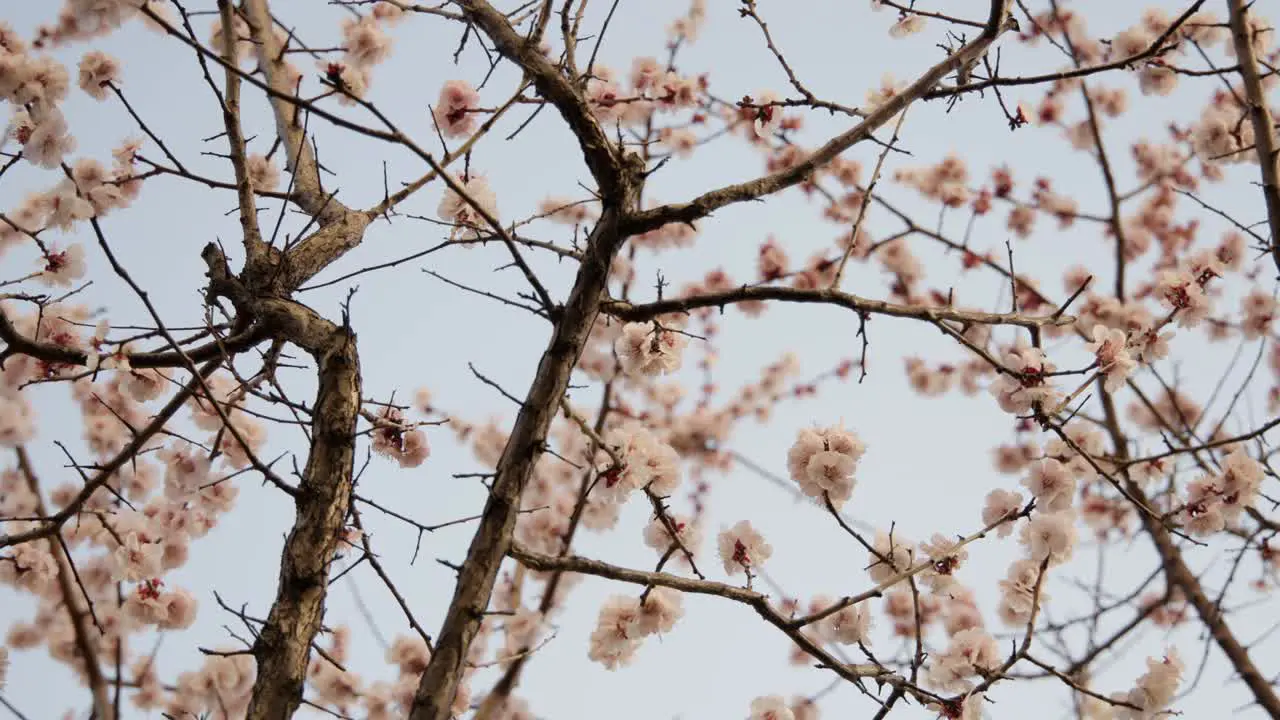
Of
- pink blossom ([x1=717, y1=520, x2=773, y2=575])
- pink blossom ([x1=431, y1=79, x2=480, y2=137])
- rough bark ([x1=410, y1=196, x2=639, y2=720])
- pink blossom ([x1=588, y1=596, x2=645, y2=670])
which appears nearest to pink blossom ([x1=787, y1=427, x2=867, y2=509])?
pink blossom ([x1=717, y1=520, x2=773, y2=575])

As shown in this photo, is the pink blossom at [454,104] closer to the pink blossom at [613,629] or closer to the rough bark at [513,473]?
the rough bark at [513,473]

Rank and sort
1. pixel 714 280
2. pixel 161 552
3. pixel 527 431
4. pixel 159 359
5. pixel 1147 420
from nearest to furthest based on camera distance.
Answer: pixel 527 431
pixel 159 359
pixel 161 552
pixel 1147 420
pixel 714 280

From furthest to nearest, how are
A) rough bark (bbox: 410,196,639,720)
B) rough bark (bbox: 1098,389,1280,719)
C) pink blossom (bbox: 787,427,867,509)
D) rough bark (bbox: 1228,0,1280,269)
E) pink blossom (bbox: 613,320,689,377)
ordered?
rough bark (bbox: 1098,389,1280,719) → rough bark (bbox: 1228,0,1280,269) → pink blossom (bbox: 613,320,689,377) → pink blossom (bbox: 787,427,867,509) → rough bark (bbox: 410,196,639,720)

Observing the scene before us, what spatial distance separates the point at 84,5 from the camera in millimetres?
2322

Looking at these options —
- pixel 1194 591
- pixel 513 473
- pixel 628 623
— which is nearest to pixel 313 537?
pixel 513 473

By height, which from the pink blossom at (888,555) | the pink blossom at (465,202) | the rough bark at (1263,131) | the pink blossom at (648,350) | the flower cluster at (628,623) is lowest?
the flower cluster at (628,623)

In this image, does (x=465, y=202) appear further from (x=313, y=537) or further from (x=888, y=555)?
(x=888, y=555)

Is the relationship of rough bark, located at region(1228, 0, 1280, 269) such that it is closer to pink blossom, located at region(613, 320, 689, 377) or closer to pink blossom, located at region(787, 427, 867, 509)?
pink blossom, located at region(787, 427, 867, 509)

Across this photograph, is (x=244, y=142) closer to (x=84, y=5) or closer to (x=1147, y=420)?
(x=84, y=5)

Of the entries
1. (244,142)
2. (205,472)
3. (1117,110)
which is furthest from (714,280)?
(244,142)

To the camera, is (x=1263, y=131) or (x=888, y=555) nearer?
(x=888, y=555)

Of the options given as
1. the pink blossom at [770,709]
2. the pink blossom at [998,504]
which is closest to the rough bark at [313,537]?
the pink blossom at [770,709]

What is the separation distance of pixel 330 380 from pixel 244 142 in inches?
31.2

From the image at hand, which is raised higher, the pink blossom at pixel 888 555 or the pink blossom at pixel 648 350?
the pink blossom at pixel 648 350
